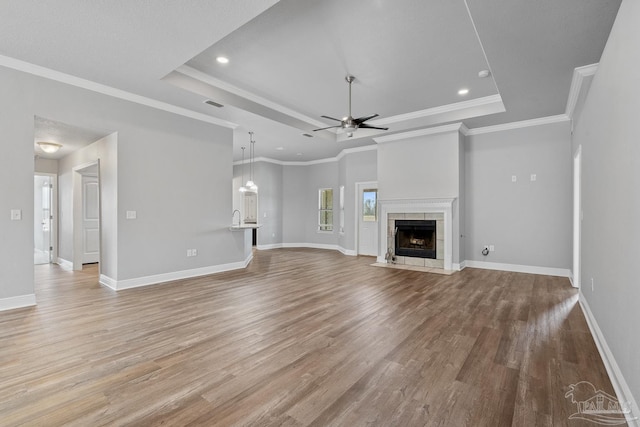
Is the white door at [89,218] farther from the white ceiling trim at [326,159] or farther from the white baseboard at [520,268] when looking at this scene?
the white baseboard at [520,268]

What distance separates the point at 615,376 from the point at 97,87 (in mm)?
6270

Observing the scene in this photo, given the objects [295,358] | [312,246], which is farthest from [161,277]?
[312,246]

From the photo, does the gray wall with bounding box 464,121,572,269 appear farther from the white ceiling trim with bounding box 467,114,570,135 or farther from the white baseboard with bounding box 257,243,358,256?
the white baseboard with bounding box 257,243,358,256

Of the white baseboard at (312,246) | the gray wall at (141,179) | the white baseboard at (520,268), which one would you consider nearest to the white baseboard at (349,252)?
the white baseboard at (312,246)

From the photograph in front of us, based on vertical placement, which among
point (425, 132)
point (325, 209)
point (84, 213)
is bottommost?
point (84, 213)

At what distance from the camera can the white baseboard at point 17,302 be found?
3535mm

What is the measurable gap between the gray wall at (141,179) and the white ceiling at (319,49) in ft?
1.26

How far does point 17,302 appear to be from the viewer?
3.63m

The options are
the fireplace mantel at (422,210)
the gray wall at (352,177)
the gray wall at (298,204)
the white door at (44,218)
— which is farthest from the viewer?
the gray wall at (298,204)

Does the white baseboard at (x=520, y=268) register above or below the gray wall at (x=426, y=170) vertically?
below

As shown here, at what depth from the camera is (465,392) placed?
1.97m

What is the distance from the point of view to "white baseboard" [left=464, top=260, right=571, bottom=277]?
18.4ft

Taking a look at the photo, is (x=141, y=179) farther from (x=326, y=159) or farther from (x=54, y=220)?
(x=326, y=159)

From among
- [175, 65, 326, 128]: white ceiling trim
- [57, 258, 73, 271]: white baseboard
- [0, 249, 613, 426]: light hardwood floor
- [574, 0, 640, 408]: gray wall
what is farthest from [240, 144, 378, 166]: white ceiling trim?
[57, 258, 73, 271]: white baseboard
